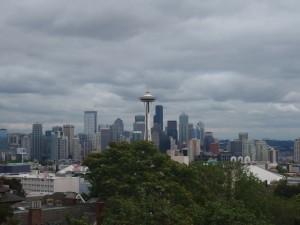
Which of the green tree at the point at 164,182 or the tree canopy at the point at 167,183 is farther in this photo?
the green tree at the point at 164,182

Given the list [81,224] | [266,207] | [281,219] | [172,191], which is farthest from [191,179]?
[81,224]

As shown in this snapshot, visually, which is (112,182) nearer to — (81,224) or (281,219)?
(81,224)

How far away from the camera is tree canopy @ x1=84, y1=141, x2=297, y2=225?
37031 mm

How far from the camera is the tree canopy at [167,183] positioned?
37.0 metres

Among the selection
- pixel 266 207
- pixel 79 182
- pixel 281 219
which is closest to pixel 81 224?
pixel 266 207

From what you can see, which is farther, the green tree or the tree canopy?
the green tree

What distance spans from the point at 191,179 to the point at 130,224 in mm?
15452

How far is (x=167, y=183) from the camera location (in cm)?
3894

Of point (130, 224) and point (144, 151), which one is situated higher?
point (144, 151)

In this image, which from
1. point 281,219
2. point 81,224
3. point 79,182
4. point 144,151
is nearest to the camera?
point 81,224

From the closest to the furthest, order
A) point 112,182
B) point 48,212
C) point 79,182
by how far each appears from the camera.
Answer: point 48,212
point 112,182
point 79,182

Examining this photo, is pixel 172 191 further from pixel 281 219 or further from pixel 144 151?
pixel 281 219

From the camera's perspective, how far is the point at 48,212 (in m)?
37.1

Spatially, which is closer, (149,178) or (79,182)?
(149,178)
